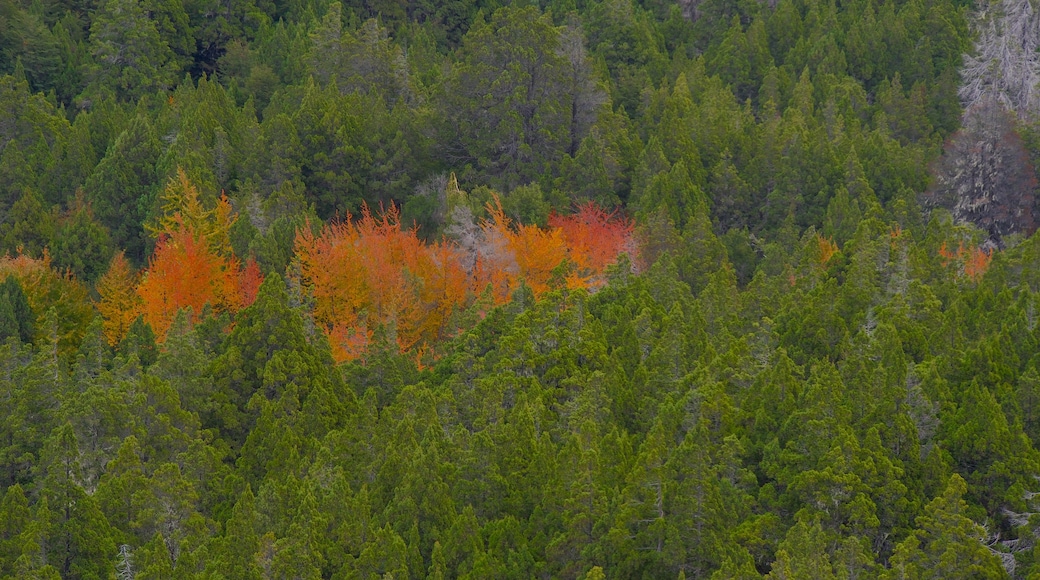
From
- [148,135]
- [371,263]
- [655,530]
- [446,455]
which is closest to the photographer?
[655,530]

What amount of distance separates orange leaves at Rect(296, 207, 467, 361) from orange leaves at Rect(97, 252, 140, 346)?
22.6 ft

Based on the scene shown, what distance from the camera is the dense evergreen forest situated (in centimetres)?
4262

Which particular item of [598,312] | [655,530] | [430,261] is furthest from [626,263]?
[655,530]

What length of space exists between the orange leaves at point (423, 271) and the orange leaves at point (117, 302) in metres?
6.82

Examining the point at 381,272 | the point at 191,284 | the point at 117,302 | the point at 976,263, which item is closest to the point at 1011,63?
the point at 976,263

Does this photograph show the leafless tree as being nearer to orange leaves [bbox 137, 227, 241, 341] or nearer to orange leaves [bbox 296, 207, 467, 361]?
orange leaves [bbox 296, 207, 467, 361]

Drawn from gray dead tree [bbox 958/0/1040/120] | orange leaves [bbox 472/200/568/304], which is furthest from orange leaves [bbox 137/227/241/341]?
gray dead tree [bbox 958/0/1040/120]

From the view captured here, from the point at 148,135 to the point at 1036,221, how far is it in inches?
1471

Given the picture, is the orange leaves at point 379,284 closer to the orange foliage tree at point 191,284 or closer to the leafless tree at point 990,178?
the orange foliage tree at point 191,284

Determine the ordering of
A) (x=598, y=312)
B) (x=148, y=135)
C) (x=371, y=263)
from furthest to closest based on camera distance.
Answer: (x=148, y=135) → (x=371, y=263) → (x=598, y=312)

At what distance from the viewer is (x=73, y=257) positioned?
73500 millimetres

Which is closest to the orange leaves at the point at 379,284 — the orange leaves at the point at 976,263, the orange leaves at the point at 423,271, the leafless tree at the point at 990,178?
the orange leaves at the point at 423,271

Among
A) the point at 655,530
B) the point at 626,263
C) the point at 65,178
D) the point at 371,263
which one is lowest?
the point at 65,178

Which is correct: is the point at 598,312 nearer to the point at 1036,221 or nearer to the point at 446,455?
the point at 446,455
